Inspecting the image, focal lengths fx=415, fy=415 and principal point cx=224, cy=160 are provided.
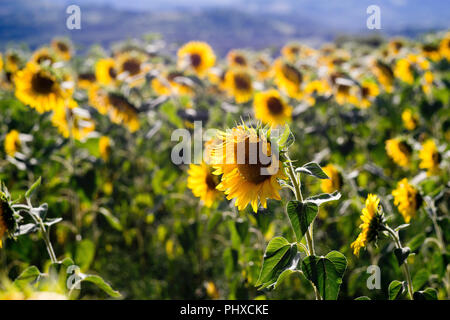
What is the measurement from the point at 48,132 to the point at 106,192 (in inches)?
26.5

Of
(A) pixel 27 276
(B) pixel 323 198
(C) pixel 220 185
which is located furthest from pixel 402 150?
(A) pixel 27 276

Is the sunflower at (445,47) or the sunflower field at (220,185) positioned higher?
the sunflower at (445,47)

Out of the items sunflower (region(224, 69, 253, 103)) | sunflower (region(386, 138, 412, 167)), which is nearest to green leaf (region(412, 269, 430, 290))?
sunflower (region(386, 138, 412, 167))

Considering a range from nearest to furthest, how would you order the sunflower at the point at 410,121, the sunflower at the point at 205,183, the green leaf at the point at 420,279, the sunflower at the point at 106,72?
1. the green leaf at the point at 420,279
2. the sunflower at the point at 205,183
3. the sunflower at the point at 410,121
4. the sunflower at the point at 106,72

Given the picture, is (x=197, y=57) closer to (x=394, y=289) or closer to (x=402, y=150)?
(x=402, y=150)

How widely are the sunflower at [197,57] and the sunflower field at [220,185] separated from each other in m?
0.01

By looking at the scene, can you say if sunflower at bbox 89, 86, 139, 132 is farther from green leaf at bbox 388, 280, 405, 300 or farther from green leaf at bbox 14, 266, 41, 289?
green leaf at bbox 388, 280, 405, 300

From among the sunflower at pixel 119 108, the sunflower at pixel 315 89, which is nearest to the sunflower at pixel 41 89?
the sunflower at pixel 119 108

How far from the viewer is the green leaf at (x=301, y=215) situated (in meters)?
0.80

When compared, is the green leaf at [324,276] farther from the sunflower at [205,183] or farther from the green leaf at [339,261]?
the sunflower at [205,183]

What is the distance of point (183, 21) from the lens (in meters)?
11.5

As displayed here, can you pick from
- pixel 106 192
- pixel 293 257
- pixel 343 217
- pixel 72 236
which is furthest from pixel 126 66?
pixel 293 257

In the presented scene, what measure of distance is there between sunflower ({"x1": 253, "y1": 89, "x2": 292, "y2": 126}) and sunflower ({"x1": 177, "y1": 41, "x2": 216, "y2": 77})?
63 centimetres
